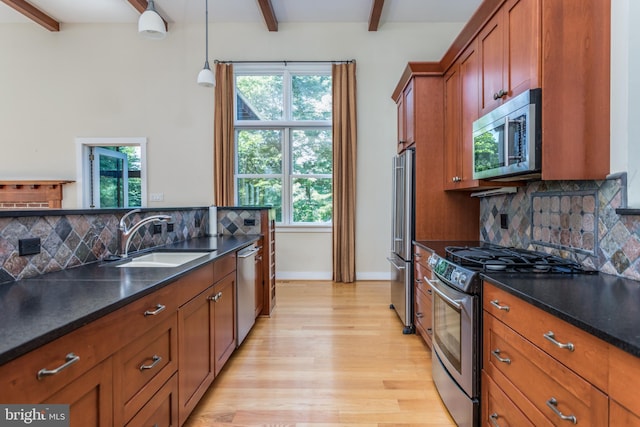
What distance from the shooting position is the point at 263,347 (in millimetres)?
2775

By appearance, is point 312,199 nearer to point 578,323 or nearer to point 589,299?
point 589,299

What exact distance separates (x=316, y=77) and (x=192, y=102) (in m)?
1.93

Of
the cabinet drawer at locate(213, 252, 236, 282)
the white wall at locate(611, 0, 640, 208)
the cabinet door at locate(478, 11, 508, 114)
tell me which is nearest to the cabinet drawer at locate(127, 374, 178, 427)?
the cabinet drawer at locate(213, 252, 236, 282)

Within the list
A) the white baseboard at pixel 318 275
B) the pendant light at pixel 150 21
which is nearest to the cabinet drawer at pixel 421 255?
the white baseboard at pixel 318 275

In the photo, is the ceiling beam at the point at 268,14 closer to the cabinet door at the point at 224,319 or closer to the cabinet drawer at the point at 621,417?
the cabinet door at the point at 224,319

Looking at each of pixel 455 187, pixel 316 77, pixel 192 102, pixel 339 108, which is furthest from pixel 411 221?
pixel 192 102

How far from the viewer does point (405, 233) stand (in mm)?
3096

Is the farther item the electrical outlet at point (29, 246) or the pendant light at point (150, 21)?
the pendant light at point (150, 21)

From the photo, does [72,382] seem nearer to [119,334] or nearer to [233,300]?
[119,334]

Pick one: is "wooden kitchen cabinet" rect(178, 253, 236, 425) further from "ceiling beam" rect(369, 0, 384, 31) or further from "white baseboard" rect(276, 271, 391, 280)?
"ceiling beam" rect(369, 0, 384, 31)

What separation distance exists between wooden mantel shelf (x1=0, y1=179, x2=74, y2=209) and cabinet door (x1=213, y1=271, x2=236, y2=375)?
434 centimetres

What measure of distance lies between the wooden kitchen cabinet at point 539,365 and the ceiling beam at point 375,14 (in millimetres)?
4071

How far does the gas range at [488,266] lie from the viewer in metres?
1.64

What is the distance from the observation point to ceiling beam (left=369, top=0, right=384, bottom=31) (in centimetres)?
435
